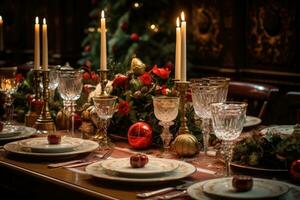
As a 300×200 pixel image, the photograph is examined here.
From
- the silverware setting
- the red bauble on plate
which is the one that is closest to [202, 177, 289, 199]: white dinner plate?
the silverware setting

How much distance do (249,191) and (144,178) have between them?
0.36 m

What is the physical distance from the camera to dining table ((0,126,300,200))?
6.59 ft

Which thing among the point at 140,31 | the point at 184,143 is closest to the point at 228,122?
the point at 184,143

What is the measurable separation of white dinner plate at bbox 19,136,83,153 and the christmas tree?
12.5ft

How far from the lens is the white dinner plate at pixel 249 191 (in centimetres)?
176

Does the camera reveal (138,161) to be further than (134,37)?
No

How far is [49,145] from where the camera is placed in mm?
2527

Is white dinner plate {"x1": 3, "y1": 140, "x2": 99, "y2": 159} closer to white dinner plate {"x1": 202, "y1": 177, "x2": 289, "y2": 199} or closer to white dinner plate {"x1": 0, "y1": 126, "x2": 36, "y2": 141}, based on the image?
white dinner plate {"x1": 0, "y1": 126, "x2": 36, "y2": 141}

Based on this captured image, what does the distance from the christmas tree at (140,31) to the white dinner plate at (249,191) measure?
456cm

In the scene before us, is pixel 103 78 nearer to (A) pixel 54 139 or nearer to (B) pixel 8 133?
(A) pixel 54 139

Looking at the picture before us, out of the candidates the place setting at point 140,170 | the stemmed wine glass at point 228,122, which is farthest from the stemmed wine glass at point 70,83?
the stemmed wine glass at point 228,122

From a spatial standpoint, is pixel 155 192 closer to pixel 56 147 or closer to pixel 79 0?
pixel 56 147

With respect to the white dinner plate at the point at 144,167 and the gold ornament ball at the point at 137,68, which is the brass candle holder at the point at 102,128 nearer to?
the gold ornament ball at the point at 137,68

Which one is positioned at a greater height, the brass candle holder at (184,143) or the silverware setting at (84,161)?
the brass candle holder at (184,143)
